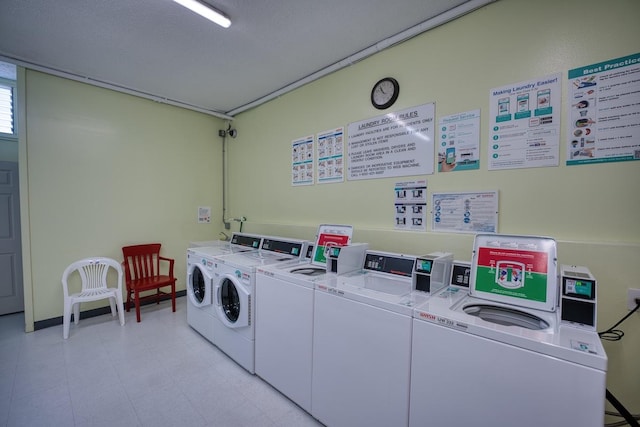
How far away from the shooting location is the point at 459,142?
6.61 ft

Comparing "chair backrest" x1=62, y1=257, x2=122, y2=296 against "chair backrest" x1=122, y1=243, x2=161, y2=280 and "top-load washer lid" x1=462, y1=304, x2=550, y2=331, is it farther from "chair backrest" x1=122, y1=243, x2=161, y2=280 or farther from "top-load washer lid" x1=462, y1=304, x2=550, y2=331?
"top-load washer lid" x1=462, y1=304, x2=550, y2=331

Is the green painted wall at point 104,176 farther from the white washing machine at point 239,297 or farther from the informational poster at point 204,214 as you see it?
the white washing machine at point 239,297

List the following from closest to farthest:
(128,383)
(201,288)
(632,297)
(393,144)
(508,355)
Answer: (508,355) → (632,297) → (128,383) → (393,144) → (201,288)

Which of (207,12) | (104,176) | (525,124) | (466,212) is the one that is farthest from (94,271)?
(525,124)

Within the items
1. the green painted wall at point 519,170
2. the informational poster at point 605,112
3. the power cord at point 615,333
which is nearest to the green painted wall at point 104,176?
the green painted wall at point 519,170

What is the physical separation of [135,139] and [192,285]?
2195 mm

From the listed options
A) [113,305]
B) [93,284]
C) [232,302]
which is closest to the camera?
[232,302]

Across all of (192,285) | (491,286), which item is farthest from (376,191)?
(192,285)

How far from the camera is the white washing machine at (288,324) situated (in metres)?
1.81

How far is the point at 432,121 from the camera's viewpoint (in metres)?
2.14

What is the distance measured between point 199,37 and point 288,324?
2.51 metres

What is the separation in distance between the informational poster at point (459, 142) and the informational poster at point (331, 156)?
3.25 ft

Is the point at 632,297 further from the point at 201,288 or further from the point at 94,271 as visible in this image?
the point at 94,271

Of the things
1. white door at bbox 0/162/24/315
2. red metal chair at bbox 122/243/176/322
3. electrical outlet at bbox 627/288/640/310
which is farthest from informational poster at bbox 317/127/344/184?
white door at bbox 0/162/24/315
